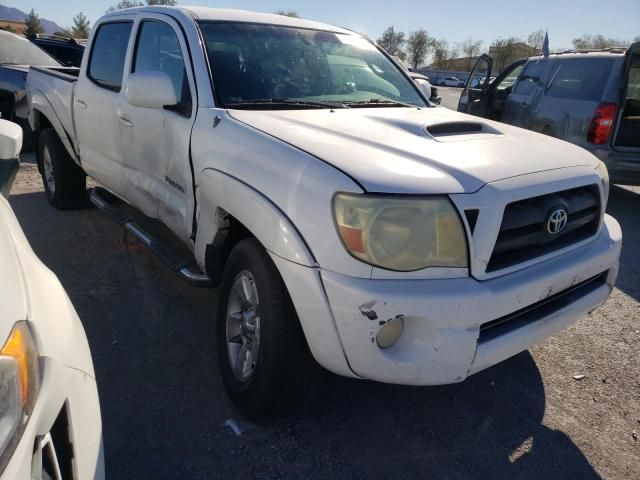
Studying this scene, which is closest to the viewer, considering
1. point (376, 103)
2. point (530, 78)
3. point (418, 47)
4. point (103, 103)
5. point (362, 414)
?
point (362, 414)

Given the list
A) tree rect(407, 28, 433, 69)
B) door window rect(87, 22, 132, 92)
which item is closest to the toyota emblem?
door window rect(87, 22, 132, 92)

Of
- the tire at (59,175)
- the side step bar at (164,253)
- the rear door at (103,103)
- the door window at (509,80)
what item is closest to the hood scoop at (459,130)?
the side step bar at (164,253)

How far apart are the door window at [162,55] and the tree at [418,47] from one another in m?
73.6

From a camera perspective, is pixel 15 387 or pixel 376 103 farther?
pixel 376 103

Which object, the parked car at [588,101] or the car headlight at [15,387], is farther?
the parked car at [588,101]

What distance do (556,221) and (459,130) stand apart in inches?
28.5

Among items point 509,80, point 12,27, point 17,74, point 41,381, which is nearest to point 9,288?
point 41,381

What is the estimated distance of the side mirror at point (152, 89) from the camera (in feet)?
9.12

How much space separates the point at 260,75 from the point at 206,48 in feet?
1.09

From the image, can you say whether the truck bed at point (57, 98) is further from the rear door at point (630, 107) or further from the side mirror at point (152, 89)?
the rear door at point (630, 107)

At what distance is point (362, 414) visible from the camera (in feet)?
8.37

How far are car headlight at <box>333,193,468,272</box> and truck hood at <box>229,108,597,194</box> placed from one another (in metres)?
0.05

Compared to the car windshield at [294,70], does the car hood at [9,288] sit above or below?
below

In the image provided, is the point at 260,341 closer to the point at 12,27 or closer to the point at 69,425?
the point at 69,425
